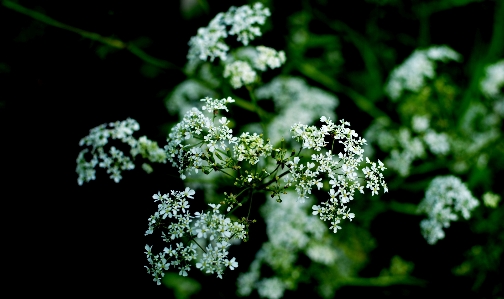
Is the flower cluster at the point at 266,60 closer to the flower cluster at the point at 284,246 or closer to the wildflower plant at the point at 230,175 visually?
the wildflower plant at the point at 230,175

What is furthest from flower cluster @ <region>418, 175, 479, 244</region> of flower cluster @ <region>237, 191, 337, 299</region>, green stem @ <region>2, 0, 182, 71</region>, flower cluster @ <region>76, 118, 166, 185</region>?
green stem @ <region>2, 0, 182, 71</region>

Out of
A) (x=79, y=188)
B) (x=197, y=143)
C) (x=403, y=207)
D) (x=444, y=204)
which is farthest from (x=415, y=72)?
(x=79, y=188)

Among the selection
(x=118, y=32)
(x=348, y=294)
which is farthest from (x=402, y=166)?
(x=118, y=32)

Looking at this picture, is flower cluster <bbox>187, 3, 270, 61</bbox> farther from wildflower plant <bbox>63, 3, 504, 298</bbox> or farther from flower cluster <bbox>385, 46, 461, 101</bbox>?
flower cluster <bbox>385, 46, 461, 101</bbox>

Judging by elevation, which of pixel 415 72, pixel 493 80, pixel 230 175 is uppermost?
pixel 493 80

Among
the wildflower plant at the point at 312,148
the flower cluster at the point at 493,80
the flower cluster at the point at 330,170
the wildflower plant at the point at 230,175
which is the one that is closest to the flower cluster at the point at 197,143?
the wildflower plant at the point at 230,175

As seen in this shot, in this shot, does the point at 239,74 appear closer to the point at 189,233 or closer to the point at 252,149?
the point at 252,149
